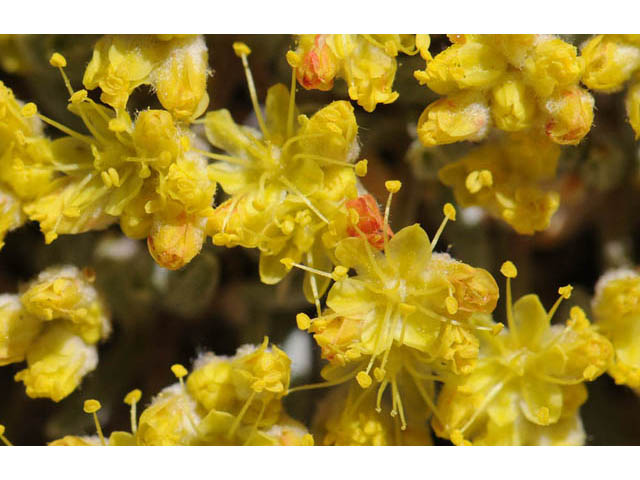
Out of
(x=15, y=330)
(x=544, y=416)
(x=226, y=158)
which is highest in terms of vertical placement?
(x=226, y=158)

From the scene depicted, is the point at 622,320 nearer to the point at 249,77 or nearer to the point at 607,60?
the point at 607,60

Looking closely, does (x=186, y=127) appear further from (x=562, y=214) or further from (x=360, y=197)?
(x=562, y=214)

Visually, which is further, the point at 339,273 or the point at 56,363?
the point at 56,363

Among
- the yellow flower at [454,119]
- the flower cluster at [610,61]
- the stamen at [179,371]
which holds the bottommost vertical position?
the stamen at [179,371]

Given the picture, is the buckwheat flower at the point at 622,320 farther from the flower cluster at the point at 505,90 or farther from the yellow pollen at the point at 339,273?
the yellow pollen at the point at 339,273

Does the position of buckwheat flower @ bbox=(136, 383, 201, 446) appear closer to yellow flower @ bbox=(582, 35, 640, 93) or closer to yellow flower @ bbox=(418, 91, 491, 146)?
yellow flower @ bbox=(418, 91, 491, 146)

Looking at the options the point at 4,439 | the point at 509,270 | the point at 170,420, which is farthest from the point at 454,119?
the point at 4,439

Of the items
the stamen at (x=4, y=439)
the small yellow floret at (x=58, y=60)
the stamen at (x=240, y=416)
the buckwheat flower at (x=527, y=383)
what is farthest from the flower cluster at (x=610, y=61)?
the stamen at (x=4, y=439)
